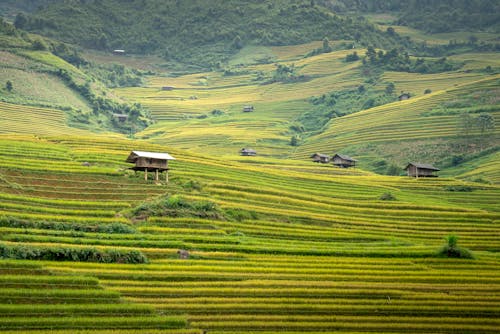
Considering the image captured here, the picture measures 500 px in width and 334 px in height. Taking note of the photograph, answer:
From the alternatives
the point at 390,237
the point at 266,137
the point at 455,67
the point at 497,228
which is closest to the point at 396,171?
the point at 266,137

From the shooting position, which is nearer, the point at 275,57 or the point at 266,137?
the point at 266,137

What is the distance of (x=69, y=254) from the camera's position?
1700 inches

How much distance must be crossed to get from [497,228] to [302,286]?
27758 millimetres

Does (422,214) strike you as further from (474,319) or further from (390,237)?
(474,319)

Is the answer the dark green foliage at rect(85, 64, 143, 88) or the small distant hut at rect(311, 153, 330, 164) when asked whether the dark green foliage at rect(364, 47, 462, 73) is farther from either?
the small distant hut at rect(311, 153, 330, 164)

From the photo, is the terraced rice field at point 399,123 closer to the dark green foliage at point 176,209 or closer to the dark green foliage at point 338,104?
the dark green foliage at point 338,104

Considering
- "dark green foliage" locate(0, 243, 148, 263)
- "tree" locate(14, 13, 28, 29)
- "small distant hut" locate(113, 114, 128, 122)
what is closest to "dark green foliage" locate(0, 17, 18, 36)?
"small distant hut" locate(113, 114, 128, 122)

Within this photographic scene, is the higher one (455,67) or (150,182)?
(455,67)

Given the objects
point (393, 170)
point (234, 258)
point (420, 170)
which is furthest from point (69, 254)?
point (393, 170)

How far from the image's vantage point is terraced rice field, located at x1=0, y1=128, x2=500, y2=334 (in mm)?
38594

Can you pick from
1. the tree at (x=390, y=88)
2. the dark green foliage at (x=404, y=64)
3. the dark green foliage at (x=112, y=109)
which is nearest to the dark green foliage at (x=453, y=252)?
the dark green foliage at (x=112, y=109)

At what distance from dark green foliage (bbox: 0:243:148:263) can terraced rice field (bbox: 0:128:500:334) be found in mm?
685

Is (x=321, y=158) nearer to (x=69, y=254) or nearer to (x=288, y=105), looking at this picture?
(x=288, y=105)

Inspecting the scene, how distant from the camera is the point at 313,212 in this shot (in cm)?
6594
